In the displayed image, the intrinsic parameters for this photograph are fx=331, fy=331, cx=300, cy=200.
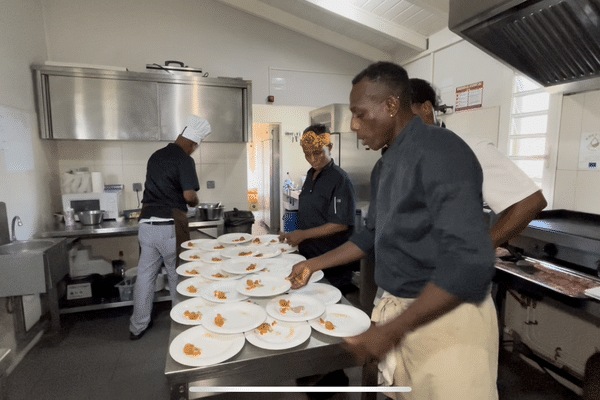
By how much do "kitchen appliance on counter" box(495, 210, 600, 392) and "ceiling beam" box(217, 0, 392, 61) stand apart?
320 cm

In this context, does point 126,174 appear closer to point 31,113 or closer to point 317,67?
point 31,113

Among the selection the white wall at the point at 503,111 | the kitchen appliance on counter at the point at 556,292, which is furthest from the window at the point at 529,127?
the kitchen appliance on counter at the point at 556,292

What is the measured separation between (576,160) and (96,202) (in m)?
4.07

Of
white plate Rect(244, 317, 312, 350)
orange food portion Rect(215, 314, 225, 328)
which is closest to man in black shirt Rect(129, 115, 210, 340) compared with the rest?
orange food portion Rect(215, 314, 225, 328)

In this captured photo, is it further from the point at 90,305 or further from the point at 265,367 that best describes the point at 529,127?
the point at 90,305

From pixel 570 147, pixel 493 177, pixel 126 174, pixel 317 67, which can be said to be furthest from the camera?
pixel 317 67

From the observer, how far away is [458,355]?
90 centimetres

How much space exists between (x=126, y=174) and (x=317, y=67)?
9.18 ft

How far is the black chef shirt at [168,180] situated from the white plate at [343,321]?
5.51ft

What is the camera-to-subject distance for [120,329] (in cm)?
294

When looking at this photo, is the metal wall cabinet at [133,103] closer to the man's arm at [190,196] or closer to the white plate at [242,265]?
the man's arm at [190,196]

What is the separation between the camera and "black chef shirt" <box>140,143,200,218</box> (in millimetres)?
2568

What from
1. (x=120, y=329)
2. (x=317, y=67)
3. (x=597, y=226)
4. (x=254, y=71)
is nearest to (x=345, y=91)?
(x=317, y=67)

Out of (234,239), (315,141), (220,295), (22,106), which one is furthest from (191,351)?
(22,106)
